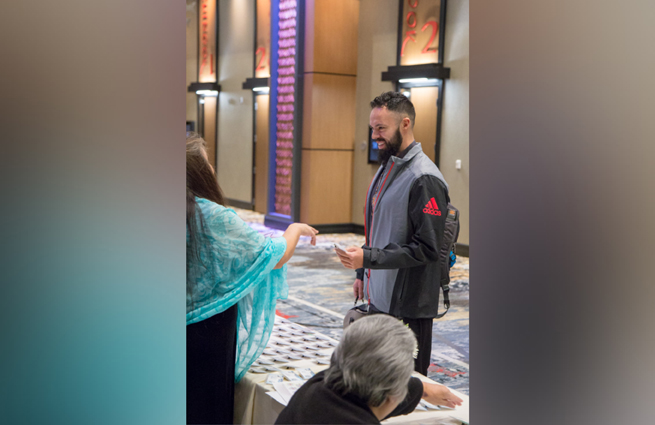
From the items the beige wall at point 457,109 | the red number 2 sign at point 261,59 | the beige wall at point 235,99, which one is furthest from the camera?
the beige wall at point 235,99

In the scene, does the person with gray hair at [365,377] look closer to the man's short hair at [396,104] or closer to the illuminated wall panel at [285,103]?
the man's short hair at [396,104]

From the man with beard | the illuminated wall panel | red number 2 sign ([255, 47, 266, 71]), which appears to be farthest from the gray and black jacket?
red number 2 sign ([255, 47, 266, 71])

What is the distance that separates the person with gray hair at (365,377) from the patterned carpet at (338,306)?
4.67 ft

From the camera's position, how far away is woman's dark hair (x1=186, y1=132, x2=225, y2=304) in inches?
90.5

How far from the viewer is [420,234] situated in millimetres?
2555

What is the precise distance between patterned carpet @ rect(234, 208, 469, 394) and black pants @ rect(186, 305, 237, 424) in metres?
0.61

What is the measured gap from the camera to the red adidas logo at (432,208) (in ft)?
8.41

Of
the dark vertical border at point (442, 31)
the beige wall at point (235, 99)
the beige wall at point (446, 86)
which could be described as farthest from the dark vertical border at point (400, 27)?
the beige wall at point (235, 99)

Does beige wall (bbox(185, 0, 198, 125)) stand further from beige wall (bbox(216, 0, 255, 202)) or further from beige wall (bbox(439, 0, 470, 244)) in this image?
beige wall (bbox(439, 0, 470, 244))

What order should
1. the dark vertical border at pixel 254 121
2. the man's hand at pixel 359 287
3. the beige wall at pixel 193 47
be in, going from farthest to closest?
the beige wall at pixel 193 47, the dark vertical border at pixel 254 121, the man's hand at pixel 359 287
